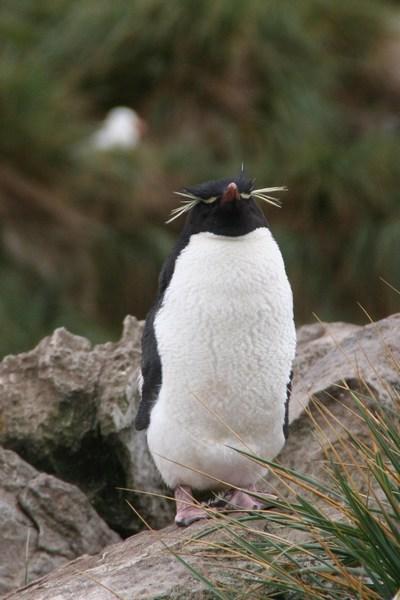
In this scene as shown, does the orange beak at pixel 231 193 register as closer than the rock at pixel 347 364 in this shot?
Yes

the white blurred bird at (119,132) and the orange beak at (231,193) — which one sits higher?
the orange beak at (231,193)

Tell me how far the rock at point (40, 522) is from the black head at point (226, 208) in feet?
3.45

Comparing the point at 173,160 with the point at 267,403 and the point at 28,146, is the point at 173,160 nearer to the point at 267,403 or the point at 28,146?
the point at 28,146

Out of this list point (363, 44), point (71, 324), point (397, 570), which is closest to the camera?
point (397, 570)

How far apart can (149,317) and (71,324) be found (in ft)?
20.9

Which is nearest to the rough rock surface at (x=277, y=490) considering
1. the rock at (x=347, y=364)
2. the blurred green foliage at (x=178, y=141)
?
the rock at (x=347, y=364)

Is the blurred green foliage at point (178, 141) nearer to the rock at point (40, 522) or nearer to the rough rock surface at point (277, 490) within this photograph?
the rough rock surface at point (277, 490)

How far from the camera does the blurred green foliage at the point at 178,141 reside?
38.4 feet

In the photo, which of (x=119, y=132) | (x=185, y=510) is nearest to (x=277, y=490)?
(x=185, y=510)

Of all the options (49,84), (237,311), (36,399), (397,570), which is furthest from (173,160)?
(397,570)

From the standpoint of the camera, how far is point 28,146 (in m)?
12.3

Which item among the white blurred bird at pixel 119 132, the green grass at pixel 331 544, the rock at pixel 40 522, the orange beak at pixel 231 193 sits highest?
the orange beak at pixel 231 193

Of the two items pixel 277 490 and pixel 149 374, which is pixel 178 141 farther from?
pixel 277 490

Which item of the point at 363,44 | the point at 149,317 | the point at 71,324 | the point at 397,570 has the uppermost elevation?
the point at 363,44
